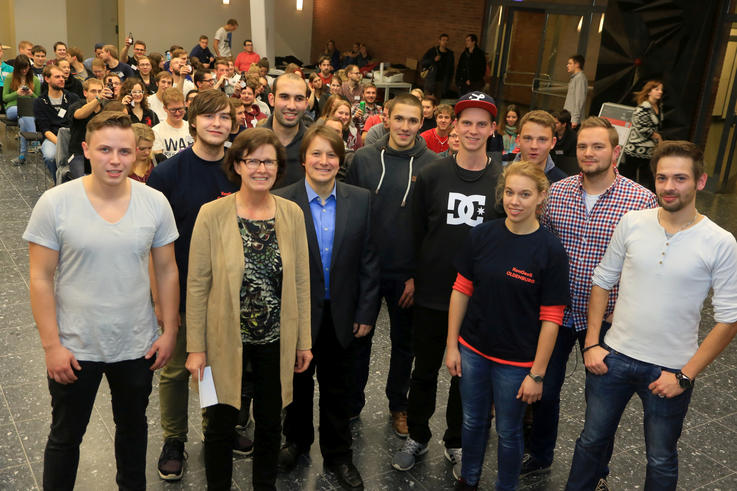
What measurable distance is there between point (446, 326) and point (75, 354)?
5.66 feet

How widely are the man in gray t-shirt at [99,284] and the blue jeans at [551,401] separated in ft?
5.82

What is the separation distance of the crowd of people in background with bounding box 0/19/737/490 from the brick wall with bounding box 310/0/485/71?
1399cm

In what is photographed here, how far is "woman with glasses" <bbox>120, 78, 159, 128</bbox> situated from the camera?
6.77m

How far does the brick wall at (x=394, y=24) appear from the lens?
1684 cm

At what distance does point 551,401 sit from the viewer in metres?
3.42

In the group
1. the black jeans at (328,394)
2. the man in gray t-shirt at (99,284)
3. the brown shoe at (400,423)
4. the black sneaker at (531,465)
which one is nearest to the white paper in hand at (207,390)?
the man in gray t-shirt at (99,284)

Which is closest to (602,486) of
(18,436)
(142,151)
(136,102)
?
(18,436)

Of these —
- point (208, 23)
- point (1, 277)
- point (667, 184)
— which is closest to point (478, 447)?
point (667, 184)

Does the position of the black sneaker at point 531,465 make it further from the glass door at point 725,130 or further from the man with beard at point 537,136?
the glass door at point 725,130

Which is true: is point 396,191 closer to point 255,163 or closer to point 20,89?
point 255,163

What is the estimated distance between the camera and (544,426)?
11.6 feet

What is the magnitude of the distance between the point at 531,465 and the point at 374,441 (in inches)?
33.5

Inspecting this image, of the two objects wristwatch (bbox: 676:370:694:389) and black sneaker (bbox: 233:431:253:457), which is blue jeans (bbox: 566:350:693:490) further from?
black sneaker (bbox: 233:431:253:457)

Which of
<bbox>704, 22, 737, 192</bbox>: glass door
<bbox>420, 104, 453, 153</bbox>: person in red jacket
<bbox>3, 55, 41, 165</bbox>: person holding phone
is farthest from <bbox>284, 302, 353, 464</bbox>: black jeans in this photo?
<bbox>704, 22, 737, 192</bbox>: glass door
